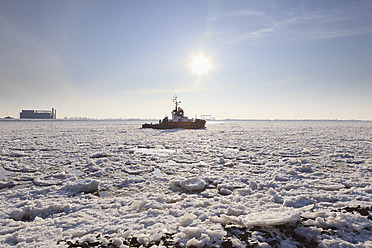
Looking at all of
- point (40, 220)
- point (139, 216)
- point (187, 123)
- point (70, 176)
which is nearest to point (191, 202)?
point (139, 216)

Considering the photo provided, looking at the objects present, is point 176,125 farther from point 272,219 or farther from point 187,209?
point 272,219

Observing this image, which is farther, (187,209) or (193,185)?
(193,185)

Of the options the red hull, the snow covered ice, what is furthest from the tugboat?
the snow covered ice

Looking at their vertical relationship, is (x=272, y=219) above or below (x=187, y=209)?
above

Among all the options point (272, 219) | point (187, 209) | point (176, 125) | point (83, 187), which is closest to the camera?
point (272, 219)

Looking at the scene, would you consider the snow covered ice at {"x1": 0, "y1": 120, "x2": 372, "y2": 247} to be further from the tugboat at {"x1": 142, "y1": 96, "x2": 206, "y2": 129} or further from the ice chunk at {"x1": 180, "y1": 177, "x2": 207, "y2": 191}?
the tugboat at {"x1": 142, "y1": 96, "x2": 206, "y2": 129}

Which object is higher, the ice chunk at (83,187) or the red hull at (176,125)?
the red hull at (176,125)

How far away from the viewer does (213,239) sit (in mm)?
2848

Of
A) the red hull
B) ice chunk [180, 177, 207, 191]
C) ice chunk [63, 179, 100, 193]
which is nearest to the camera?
ice chunk [63, 179, 100, 193]

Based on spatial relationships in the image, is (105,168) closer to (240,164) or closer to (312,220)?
(240,164)

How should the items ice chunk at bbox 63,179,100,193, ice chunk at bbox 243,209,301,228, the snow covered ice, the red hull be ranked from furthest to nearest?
the red hull < ice chunk at bbox 63,179,100,193 < ice chunk at bbox 243,209,301,228 < the snow covered ice

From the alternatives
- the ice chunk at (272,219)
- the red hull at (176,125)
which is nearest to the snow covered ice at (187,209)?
the ice chunk at (272,219)

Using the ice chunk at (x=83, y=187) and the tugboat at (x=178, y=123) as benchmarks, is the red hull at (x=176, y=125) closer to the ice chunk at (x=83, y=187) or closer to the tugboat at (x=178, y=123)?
the tugboat at (x=178, y=123)

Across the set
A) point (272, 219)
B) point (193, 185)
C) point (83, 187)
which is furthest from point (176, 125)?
point (272, 219)
